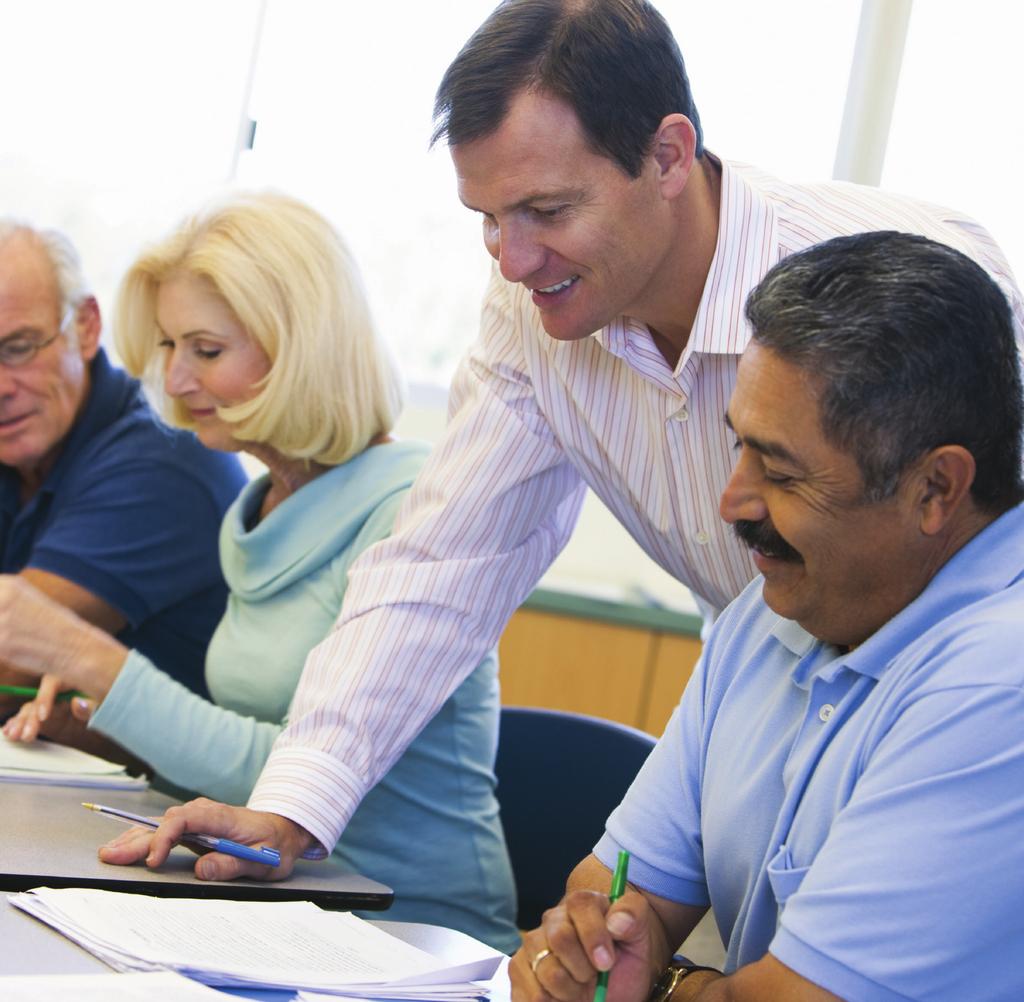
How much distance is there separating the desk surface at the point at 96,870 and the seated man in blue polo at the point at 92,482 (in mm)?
550

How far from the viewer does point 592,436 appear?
5.75ft

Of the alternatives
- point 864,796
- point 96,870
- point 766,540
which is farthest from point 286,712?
point 864,796

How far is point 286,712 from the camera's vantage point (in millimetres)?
1948

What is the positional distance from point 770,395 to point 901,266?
0.14 meters

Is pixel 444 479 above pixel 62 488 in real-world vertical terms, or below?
above

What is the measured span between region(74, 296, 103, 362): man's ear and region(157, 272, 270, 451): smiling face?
0.40 m

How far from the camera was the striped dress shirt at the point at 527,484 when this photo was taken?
1580 millimetres

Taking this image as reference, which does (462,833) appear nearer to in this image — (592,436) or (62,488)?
(592,436)

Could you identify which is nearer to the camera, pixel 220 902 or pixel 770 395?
pixel 770 395

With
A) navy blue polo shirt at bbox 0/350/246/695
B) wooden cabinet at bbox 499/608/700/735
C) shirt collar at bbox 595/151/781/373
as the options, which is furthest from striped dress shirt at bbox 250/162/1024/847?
wooden cabinet at bbox 499/608/700/735

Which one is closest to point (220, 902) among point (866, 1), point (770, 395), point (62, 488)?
point (770, 395)

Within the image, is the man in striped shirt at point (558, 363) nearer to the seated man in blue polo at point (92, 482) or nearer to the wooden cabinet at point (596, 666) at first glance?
the seated man in blue polo at point (92, 482)

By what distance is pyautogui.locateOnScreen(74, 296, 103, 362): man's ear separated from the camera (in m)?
2.50

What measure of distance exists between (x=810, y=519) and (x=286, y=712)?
103 cm
